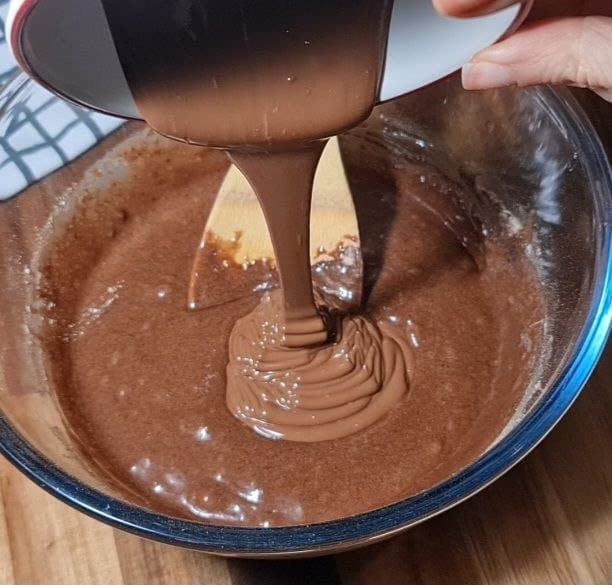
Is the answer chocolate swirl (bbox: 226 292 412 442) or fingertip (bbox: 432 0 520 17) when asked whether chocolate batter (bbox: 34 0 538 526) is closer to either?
chocolate swirl (bbox: 226 292 412 442)

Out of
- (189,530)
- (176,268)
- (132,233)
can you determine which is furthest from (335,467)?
(132,233)

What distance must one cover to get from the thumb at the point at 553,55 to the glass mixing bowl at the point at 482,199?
0.23 meters

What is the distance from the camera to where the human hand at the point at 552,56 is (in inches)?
37.4

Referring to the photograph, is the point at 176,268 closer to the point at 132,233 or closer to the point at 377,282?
the point at 132,233

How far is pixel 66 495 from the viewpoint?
36.8 inches

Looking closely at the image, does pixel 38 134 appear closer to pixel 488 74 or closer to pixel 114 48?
pixel 114 48

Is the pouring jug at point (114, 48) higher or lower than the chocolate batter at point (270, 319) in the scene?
higher

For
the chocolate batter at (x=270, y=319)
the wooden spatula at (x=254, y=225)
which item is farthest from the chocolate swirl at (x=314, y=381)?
the wooden spatula at (x=254, y=225)

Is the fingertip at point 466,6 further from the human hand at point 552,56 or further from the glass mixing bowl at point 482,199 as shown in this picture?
the glass mixing bowl at point 482,199

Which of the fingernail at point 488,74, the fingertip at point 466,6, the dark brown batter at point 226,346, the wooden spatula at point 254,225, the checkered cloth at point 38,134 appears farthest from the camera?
the wooden spatula at point 254,225

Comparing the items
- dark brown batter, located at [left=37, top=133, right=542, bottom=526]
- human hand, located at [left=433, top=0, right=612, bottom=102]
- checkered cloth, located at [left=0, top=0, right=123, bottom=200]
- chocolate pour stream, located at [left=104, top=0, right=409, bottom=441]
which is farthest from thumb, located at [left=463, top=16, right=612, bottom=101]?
checkered cloth, located at [left=0, top=0, right=123, bottom=200]

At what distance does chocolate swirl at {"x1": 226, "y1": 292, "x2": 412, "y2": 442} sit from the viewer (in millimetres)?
1251

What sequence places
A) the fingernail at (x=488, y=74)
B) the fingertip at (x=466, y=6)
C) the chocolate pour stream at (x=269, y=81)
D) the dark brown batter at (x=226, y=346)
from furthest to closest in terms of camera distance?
the dark brown batter at (x=226, y=346) → the fingernail at (x=488, y=74) → the chocolate pour stream at (x=269, y=81) → the fingertip at (x=466, y=6)

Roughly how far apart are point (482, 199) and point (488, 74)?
52cm
